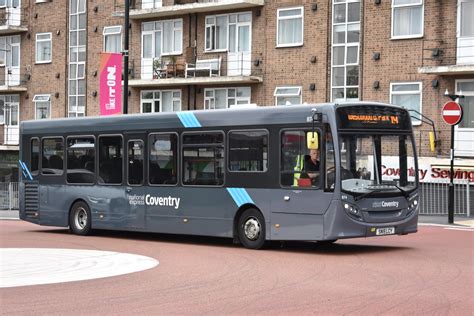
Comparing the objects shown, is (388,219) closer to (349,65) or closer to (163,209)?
(163,209)

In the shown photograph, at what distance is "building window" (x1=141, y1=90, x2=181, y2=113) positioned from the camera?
39.3m

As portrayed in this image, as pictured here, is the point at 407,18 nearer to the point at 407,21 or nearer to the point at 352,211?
the point at 407,21

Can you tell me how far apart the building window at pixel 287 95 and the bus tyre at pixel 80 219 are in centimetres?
1530

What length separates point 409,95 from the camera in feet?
104

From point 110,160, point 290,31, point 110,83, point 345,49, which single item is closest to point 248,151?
point 110,160

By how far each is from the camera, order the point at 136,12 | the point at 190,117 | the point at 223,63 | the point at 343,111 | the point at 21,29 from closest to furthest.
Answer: the point at 343,111 < the point at 190,117 < the point at 223,63 < the point at 136,12 < the point at 21,29

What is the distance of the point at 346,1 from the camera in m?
33.1

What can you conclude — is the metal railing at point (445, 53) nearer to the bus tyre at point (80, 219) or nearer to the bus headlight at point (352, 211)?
the bus tyre at point (80, 219)

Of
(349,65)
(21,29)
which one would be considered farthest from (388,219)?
(21,29)

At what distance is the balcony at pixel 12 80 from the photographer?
46031 millimetres

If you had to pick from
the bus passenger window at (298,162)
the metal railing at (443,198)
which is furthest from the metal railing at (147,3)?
the bus passenger window at (298,162)

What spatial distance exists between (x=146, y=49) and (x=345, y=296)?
31191 mm

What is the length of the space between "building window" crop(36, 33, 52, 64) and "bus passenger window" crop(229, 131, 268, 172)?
99.6 feet

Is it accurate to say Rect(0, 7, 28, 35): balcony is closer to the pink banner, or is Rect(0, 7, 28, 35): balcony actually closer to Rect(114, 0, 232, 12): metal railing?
Rect(114, 0, 232, 12): metal railing
